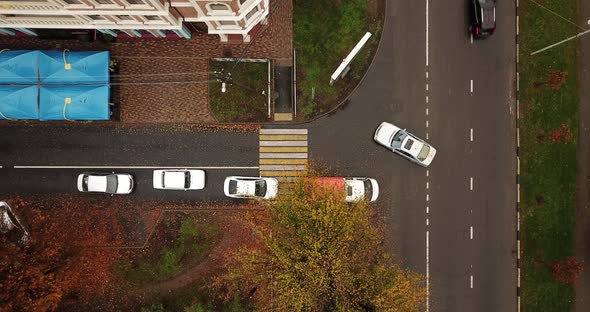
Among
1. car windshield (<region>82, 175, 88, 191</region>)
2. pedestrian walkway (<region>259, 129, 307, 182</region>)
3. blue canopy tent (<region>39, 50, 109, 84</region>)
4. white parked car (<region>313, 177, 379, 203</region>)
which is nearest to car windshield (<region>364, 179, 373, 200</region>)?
white parked car (<region>313, 177, 379, 203</region>)

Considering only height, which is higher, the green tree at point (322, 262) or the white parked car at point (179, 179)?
the white parked car at point (179, 179)

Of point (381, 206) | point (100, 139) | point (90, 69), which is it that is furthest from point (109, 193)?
point (381, 206)

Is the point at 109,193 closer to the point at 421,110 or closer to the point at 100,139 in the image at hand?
the point at 100,139

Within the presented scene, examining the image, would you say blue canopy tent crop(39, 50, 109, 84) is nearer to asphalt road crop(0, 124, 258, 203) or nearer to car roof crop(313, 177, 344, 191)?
asphalt road crop(0, 124, 258, 203)

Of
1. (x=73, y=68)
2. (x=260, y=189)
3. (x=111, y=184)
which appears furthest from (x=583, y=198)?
(x=73, y=68)

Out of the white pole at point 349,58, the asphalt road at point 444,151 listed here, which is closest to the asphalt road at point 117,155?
the asphalt road at point 444,151

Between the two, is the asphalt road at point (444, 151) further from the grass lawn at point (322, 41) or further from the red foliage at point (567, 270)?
the red foliage at point (567, 270)
